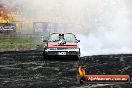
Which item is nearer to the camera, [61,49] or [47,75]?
[47,75]

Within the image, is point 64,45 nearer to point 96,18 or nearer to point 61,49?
point 61,49

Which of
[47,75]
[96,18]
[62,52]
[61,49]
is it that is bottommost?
[47,75]

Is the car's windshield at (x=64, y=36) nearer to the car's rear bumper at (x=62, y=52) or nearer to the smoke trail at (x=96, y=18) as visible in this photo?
the car's rear bumper at (x=62, y=52)

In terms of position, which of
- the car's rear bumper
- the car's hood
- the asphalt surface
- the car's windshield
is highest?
the car's windshield

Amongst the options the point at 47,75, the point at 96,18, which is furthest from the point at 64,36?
the point at 96,18

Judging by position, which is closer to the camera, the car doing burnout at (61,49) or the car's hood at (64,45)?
the car doing burnout at (61,49)

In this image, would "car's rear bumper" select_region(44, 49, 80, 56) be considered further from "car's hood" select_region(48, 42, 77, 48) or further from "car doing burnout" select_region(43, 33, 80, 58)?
"car's hood" select_region(48, 42, 77, 48)

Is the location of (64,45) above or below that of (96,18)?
below

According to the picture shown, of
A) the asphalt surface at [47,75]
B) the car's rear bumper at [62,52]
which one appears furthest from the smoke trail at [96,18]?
the asphalt surface at [47,75]

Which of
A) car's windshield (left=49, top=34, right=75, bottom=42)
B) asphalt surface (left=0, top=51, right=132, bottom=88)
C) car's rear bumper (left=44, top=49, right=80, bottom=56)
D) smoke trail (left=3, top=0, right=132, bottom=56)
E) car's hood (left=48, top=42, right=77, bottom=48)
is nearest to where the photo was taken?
asphalt surface (left=0, top=51, right=132, bottom=88)

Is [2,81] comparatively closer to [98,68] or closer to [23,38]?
[98,68]

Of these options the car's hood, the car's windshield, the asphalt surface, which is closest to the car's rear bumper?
the car's hood

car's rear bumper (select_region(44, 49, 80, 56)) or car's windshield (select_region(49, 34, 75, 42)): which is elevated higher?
car's windshield (select_region(49, 34, 75, 42))

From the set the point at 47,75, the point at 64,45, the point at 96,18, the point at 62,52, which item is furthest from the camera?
the point at 96,18
